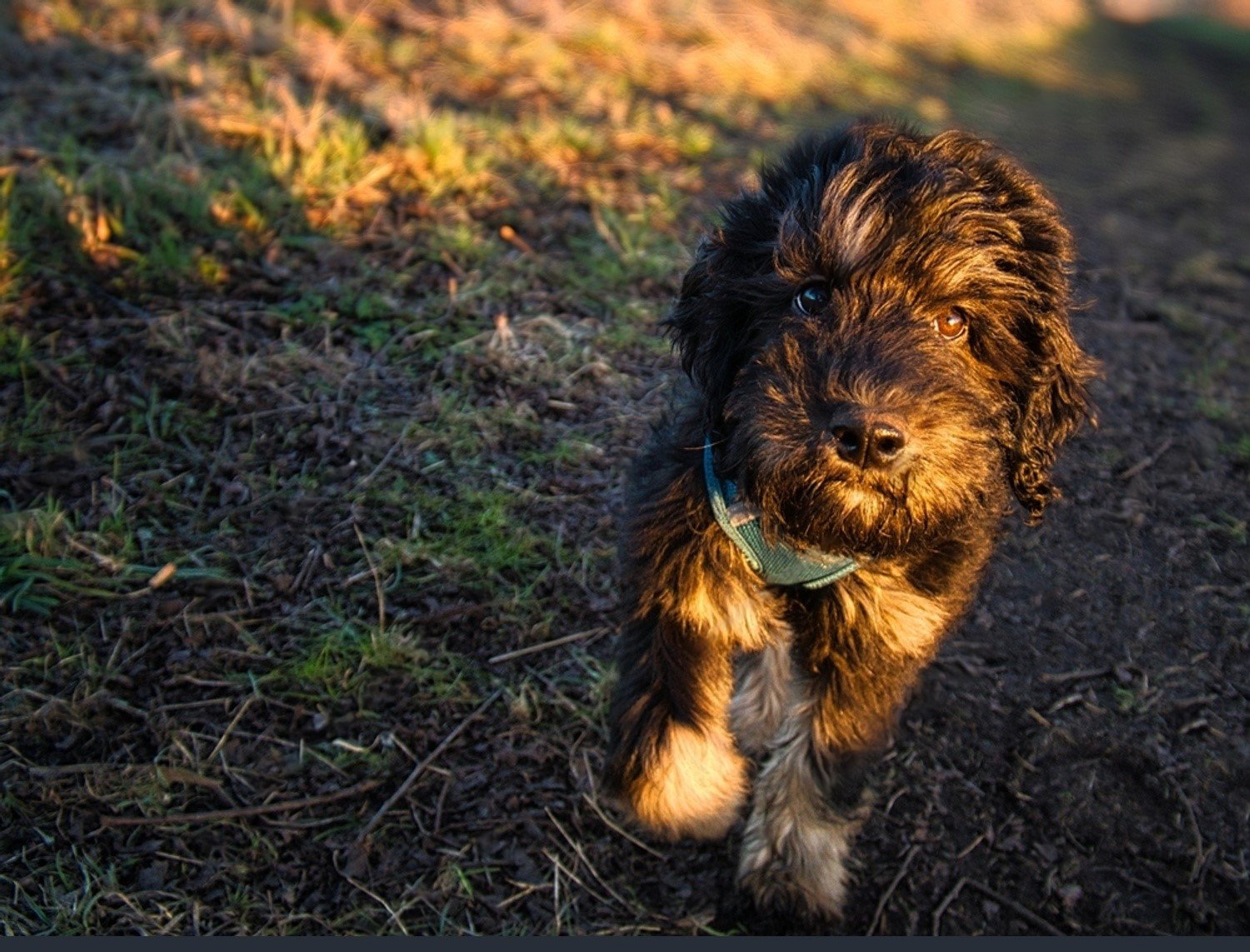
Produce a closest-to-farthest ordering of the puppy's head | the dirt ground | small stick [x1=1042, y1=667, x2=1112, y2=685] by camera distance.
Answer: the puppy's head, the dirt ground, small stick [x1=1042, y1=667, x2=1112, y2=685]

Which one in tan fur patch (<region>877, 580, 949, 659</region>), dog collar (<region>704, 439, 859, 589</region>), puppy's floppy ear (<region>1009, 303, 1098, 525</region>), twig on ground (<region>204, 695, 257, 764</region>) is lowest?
twig on ground (<region>204, 695, 257, 764</region>)

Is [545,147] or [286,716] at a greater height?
[545,147]

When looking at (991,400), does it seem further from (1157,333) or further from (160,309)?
(1157,333)

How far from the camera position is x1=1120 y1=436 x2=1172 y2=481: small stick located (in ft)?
17.4

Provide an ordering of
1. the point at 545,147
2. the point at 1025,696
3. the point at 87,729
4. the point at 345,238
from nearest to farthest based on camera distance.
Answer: the point at 87,729, the point at 1025,696, the point at 345,238, the point at 545,147

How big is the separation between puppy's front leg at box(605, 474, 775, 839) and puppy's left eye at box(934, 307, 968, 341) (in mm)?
720

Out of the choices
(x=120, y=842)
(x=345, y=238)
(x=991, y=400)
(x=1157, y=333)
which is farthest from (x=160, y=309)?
(x=1157, y=333)

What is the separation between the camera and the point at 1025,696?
4.12 m

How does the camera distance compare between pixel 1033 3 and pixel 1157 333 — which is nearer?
pixel 1157 333

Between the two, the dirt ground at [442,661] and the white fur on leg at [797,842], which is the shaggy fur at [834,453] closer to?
the white fur on leg at [797,842]

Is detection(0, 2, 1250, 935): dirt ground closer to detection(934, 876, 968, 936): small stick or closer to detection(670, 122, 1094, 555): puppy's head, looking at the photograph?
detection(934, 876, 968, 936): small stick

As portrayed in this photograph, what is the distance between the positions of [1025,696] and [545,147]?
13.2 feet

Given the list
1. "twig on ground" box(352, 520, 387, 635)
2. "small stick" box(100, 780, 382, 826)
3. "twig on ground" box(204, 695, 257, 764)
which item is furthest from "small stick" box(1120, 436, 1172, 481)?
"twig on ground" box(204, 695, 257, 764)

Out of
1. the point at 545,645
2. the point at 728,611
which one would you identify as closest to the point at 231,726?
the point at 545,645
